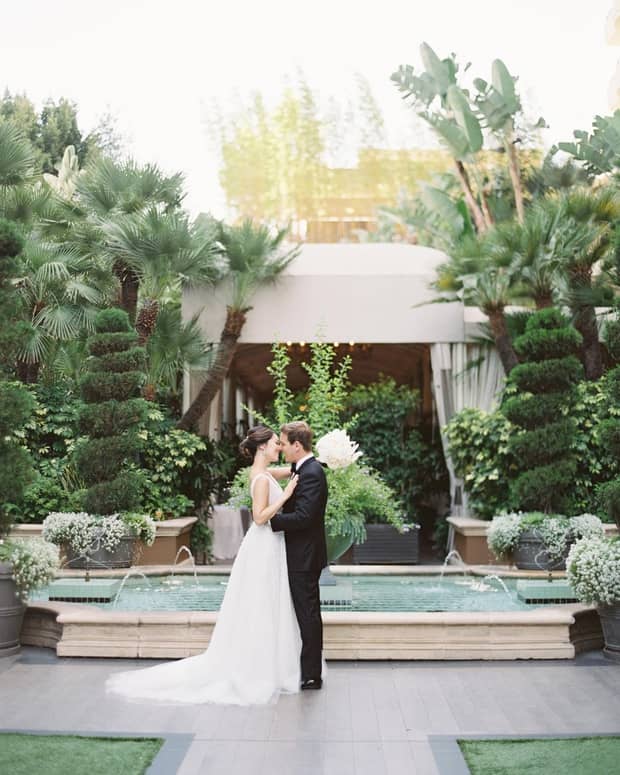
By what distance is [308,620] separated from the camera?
607cm

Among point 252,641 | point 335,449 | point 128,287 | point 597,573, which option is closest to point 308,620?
point 252,641

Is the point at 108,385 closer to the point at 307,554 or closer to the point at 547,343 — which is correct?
the point at 547,343

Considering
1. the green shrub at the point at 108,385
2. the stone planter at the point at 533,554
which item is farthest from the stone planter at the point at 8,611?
the stone planter at the point at 533,554

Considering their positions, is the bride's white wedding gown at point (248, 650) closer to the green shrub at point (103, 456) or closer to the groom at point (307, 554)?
the groom at point (307, 554)

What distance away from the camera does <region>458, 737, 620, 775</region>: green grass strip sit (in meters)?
4.40

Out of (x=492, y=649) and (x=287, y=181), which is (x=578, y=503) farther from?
(x=287, y=181)

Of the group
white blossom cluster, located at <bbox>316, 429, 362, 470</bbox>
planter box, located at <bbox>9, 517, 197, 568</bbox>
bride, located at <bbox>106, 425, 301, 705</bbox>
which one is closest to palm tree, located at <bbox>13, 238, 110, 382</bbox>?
planter box, located at <bbox>9, 517, 197, 568</bbox>

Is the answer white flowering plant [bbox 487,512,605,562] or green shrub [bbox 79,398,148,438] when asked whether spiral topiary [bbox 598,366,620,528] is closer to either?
white flowering plant [bbox 487,512,605,562]

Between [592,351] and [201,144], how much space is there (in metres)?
22.9

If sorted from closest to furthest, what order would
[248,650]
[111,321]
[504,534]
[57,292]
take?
[248,650] < [504,534] < [111,321] < [57,292]

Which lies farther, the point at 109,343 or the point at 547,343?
the point at 109,343

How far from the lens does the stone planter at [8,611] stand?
691 centimetres

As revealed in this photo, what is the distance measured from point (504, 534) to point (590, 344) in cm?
437

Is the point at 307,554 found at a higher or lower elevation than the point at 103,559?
higher
